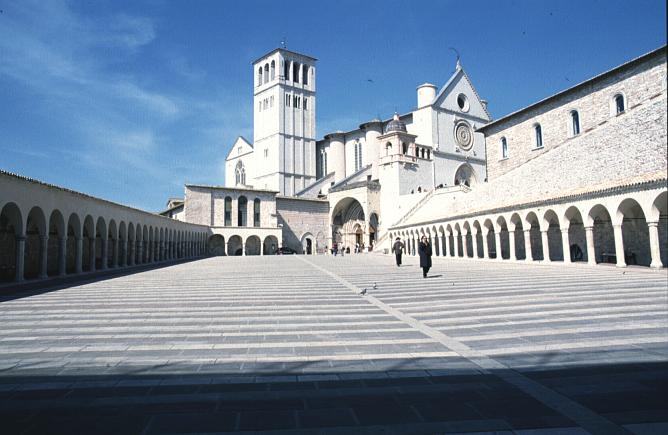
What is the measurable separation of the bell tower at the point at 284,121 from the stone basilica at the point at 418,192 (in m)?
0.19

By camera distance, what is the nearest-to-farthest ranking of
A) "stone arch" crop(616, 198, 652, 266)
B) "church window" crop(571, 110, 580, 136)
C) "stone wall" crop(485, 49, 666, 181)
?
1. "stone wall" crop(485, 49, 666, 181)
2. "stone arch" crop(616, 198, 652, 266)
3. "church window" crop(571, 110, 580, 136)

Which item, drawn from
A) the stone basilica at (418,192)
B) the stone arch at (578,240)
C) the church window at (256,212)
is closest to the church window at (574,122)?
the stone basilica at (418,192)

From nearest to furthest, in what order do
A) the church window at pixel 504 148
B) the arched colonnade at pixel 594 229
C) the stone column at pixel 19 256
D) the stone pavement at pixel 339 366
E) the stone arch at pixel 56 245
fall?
the stone pavement at pixel 339 366
the stone column at pixel 19 256
the arched colonnade at pixel 594 229
the stone arch at pixel 56 245
the church window at pixel 504 148

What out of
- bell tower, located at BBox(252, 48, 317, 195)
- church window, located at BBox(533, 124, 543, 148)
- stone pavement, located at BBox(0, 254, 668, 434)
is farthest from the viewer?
bell tower, located at BBox(252, 48, 317, 195)

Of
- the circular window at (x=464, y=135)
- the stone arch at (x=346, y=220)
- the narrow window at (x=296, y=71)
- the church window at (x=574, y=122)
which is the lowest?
the stone arch at (x=346, y=220)

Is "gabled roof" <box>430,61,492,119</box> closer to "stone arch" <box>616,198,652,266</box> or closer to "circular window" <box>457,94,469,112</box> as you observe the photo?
"circular window" <box>457,94,469,112</box>

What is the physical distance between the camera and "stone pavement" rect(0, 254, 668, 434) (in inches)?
144

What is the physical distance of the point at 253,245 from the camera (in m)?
52.2

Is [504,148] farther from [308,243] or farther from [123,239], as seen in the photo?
[123,239]

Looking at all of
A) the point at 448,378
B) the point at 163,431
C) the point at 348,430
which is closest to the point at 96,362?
the point at 163,431

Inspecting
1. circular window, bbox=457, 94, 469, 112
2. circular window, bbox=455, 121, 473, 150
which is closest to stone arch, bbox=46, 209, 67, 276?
circular window, bbox=455, 121, 473, 150

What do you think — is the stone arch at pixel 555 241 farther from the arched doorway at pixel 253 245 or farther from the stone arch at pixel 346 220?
the arched doorway at pixel 253 245

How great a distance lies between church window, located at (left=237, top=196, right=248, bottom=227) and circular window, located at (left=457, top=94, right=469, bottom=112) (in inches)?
1123

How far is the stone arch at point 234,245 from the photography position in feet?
169
